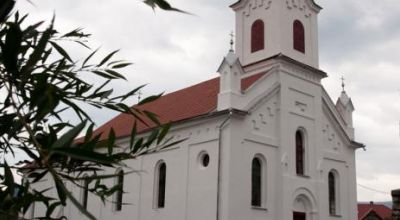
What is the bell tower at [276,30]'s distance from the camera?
2369 centimetres

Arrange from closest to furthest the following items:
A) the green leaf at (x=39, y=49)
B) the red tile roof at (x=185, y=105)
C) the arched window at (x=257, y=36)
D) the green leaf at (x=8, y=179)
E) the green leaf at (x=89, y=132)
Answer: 1. the green leaf at (x=39, y=49)
2. the green leaf at (x=8, y=179)
3. the green leaf at (x=89, y=132)
4. the red tile roof at (x=185, y=105)
5. the arched window at (x=257, y=36)

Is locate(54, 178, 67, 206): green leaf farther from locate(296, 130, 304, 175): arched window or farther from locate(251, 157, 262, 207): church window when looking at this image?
locate(296, 130, 304, 175): arched window

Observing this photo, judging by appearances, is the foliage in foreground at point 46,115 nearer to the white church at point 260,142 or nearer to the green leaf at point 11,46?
the green leaf at point 11,46

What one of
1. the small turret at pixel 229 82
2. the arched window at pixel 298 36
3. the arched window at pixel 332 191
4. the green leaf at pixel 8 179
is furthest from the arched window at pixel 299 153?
the green leaf at pixel 8 179

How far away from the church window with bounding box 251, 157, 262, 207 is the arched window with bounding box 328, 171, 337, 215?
181 inches

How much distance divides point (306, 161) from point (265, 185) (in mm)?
2672

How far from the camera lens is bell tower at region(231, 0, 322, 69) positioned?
2369 centimetres

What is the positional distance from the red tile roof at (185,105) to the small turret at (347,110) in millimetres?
5413

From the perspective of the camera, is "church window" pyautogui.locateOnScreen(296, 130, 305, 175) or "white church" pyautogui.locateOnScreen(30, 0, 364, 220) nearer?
"white church" pyautogui.locateOnScreen(30, 0, 364, 220)

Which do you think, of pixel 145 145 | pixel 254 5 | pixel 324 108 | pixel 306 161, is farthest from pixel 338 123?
pixel 145 145

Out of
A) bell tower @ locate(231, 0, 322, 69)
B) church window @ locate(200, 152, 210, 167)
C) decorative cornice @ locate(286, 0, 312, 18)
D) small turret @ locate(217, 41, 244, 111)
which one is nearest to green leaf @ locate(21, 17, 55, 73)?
small turret @ locate(217, 41, 244, 111)

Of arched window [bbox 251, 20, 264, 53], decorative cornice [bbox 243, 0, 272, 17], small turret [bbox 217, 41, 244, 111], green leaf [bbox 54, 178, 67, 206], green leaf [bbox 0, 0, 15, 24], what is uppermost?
decorative cornice [bbox 243, 0, 272, 17]

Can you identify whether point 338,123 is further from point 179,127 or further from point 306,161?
point 179,127

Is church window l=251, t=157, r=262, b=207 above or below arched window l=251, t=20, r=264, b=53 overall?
below
